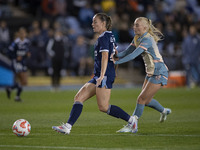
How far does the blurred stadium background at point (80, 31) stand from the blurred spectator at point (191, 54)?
0.29 metres

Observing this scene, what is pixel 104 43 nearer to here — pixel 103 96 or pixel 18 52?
pixel 103 96

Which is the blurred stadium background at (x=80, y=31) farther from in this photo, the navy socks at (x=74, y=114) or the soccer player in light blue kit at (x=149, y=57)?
the navy socks at (x=74, y=114)

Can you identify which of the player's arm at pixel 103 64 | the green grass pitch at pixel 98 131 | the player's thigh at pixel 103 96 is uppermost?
the player's arm at pixel 103 64

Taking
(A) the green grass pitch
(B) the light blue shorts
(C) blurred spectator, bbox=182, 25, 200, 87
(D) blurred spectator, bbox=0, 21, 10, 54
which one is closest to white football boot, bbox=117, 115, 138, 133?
(A) the green grass pitch

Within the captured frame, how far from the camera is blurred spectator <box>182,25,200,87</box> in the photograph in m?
26.7

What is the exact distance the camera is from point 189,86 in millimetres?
27141

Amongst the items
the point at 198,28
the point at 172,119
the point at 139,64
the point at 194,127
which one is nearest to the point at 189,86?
the point at 139,64

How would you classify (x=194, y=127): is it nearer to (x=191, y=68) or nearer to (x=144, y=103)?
(x=144, y=103)

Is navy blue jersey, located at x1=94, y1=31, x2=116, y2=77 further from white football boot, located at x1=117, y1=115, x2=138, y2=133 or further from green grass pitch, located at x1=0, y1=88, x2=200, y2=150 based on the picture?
green grass pitch, located at x1=0, y1=88, x2=200, y2=150

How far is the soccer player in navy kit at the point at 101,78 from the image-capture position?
30.7 feet

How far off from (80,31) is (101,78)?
19602mm

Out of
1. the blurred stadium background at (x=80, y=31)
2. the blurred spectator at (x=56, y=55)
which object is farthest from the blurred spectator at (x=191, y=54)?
the blurred spectator at (x=56, y=55)

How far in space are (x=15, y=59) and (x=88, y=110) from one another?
15.8 ft

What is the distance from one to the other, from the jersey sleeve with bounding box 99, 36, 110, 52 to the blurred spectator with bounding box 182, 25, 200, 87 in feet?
56.9
